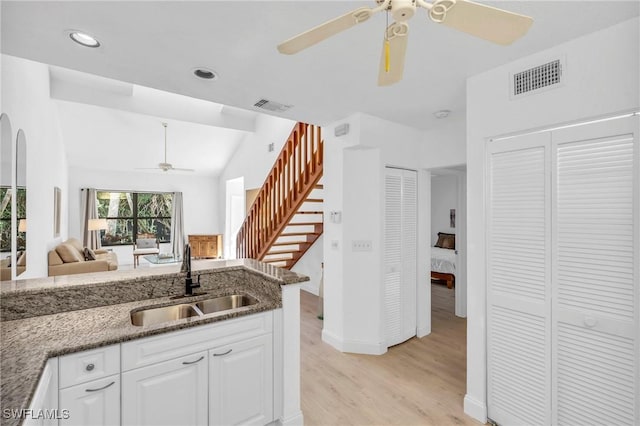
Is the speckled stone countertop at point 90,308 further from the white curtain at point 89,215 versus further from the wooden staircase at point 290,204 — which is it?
the white curtain at point 89,215

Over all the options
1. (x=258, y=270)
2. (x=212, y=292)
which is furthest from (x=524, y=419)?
(x=212, y=292)

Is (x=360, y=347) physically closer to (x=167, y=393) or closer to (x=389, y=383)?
(x=389, y=383)

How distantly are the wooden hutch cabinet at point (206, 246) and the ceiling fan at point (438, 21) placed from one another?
333 inches

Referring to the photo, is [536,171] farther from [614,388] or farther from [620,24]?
[614,388]

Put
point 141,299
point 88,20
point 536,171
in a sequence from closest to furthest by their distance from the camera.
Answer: point 88,20
point 536,171
point 141,299

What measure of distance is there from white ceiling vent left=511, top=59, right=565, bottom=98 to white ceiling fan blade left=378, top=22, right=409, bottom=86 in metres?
1.25

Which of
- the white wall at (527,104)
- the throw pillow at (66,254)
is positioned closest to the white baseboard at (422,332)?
the white wall at (527,104)

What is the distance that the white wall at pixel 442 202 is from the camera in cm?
678

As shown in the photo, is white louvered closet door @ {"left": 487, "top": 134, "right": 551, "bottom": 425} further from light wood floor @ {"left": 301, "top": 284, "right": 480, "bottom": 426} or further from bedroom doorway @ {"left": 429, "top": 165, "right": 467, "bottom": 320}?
bedroom doorway @ {"left": 429, "top": 165, "right": 467, "bottom": 320}

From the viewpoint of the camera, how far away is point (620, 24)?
1.70 m

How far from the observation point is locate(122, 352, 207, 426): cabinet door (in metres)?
1.62

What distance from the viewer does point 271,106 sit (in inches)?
118

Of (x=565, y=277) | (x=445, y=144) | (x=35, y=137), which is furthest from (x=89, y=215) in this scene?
(x=565, y=277)

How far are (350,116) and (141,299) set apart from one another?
2583 millimetres
